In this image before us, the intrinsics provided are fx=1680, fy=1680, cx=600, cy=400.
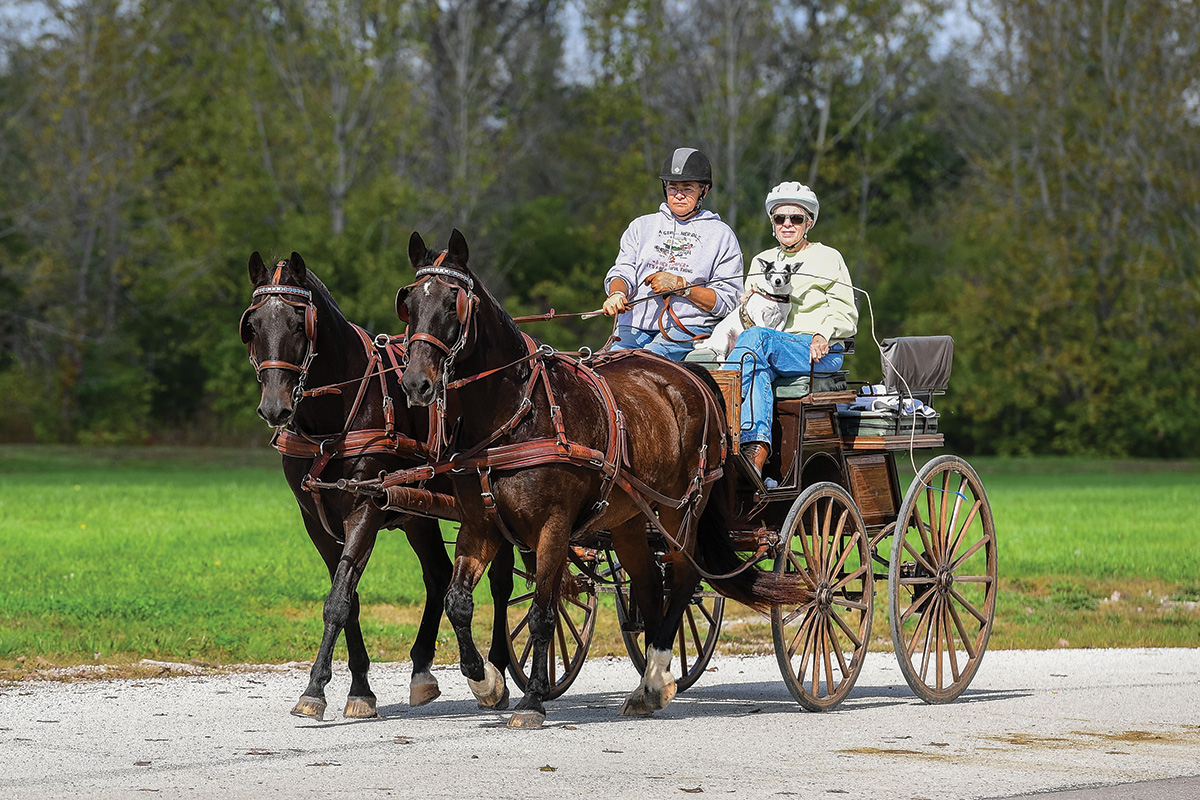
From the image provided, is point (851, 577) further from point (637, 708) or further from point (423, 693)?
point (423, 693)

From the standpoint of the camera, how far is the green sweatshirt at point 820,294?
9.26 metres

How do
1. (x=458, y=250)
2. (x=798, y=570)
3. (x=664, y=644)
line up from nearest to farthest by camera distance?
(x=458, y=250), (x=664, y=644), (x=798, y=570)

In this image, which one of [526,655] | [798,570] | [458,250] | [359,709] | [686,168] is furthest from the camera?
[686,168]

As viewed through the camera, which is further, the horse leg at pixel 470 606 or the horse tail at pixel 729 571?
the horse tail at pixel 729 571

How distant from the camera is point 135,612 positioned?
12.1m

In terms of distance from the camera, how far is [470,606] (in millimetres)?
7559

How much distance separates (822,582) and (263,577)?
6.81 m

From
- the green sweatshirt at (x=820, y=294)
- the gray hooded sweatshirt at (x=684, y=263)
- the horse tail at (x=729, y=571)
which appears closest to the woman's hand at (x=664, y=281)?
the gray hooded sweatshirt at (x=684, y=263)

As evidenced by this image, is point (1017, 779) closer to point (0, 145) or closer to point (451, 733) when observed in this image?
point (451, 733)

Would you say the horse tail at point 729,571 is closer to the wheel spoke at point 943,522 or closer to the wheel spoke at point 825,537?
the wheel spoke at point 825,537

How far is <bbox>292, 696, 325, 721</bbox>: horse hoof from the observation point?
7.84 meters

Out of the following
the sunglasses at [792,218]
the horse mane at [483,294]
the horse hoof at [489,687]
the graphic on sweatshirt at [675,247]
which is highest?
the sunglasses at [792,218]

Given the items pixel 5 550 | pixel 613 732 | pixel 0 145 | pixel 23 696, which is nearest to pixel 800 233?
pixel 613 732

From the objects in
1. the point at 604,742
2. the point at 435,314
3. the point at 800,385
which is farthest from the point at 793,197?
the point at 604,742
